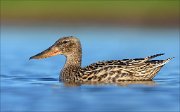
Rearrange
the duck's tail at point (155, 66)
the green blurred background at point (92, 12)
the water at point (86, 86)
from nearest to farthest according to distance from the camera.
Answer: the water at point (86, 86)
the duck's tail at point (155, 66)
the green blurred background at point (92, 12)

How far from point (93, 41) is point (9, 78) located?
34.9 ft

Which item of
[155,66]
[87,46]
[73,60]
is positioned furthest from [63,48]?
[87,46]

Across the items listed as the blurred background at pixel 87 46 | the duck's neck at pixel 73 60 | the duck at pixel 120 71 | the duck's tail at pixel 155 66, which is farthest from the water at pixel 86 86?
the duck's neck at pixel 73 60

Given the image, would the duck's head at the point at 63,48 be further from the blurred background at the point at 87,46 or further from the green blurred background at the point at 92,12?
the green blurred background at the point at 92,12

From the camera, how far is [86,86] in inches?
543

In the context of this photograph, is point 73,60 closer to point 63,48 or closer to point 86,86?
point 63,48

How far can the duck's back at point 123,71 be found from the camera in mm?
14398

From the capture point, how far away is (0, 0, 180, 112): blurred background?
1194 centimetres

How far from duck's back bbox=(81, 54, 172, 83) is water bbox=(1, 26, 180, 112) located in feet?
0.93

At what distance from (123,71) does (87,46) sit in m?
9.60

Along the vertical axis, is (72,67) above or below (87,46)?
below

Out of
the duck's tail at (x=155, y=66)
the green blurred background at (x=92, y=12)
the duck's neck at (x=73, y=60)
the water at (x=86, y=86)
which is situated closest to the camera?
the water at (x=86, y=86)

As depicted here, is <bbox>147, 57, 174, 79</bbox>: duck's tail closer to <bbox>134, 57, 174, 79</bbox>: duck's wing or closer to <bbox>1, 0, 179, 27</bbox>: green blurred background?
<bbox>134, 57, 174, 79</bbox>: duck's wing

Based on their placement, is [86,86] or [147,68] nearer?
[86,86]
